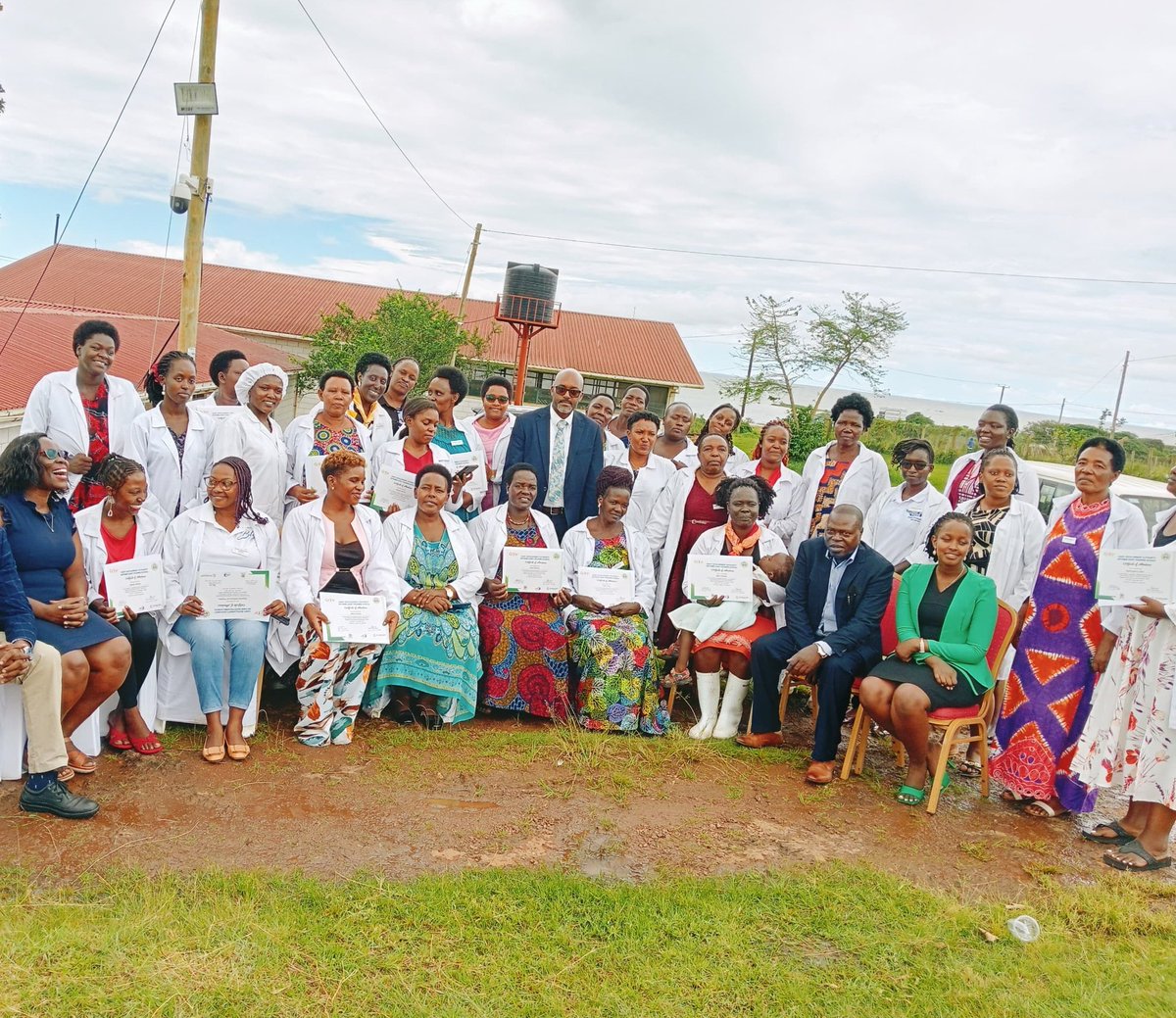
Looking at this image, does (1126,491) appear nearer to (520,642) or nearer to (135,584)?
(520,642)

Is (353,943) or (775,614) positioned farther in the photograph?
(775,614)

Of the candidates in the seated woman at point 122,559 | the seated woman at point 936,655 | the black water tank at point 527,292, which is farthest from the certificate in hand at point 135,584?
the black water tank at point 527,292

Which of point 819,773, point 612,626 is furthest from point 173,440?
point 819,773

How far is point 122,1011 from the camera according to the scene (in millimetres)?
3164

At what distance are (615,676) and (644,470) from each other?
6.59ft

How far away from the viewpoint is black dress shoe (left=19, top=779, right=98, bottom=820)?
14.7 feet

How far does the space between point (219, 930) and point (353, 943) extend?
529 millimetres

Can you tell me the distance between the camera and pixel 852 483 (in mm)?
7258

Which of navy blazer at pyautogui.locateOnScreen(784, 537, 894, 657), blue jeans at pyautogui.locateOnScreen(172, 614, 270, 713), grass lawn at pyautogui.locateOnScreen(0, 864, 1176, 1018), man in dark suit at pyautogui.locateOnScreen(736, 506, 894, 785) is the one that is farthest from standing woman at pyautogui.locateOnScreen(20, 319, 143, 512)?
navy blazer at pyautogui.locateOnScreen(784, 537, 894, 657)

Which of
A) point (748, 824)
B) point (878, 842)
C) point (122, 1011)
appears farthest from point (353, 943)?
point (878, 842)

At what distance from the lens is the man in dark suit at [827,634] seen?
583 cm

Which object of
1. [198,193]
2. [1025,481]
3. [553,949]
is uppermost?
[198,193]

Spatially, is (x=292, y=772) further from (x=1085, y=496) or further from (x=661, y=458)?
(x=1085, y=496)

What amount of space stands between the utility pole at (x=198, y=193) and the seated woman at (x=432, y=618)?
505cm
